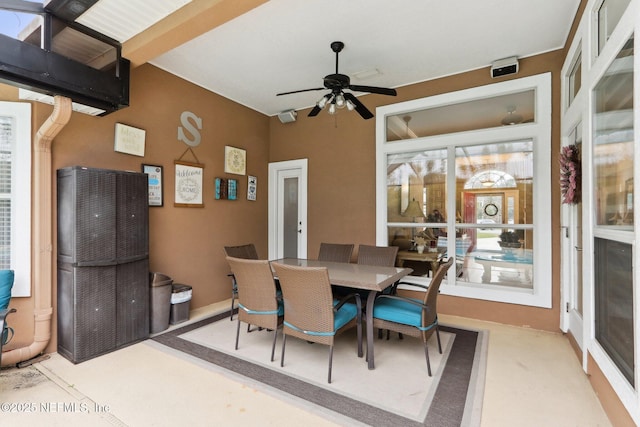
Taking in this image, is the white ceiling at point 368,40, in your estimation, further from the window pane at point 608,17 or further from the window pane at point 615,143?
the window pane at point 615,143

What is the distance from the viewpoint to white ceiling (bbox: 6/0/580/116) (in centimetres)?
262

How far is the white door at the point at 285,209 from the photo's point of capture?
5.26 m

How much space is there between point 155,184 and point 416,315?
325 centimetres

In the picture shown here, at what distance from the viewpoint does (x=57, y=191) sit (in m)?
2.86

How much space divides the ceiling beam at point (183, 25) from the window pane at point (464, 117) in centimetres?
276

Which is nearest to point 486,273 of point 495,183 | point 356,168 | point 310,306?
point 495,183

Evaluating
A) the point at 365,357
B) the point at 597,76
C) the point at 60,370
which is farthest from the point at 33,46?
the point at 597,76

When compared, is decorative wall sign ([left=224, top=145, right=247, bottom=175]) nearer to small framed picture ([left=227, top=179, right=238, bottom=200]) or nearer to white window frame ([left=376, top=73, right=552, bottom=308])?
small framed picture ([left=227, top=179, right=238, bottom=200])

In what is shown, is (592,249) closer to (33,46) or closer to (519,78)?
(519,78)

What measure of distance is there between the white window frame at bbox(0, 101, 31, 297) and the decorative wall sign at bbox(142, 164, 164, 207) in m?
1.04

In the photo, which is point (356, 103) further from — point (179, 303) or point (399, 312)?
point (179, 303)

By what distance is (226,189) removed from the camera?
4602 mm

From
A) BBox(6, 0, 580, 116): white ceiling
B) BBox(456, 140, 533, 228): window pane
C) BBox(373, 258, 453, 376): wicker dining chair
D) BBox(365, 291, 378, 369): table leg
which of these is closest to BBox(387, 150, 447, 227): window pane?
BBox(456, 140, 533, 228): window pane

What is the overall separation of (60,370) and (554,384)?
3999 millimetres
